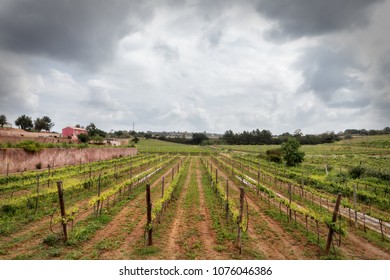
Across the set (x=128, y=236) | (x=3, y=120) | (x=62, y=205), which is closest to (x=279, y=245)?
(x=128, y=236)

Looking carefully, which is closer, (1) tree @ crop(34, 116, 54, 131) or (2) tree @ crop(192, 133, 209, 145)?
(1) tree @ crop(34, 116, 54, 131)

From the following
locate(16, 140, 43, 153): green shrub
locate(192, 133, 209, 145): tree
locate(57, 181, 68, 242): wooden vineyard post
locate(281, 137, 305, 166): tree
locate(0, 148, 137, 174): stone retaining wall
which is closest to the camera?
locate(57, 181, 68, 242): wooden vineyard post

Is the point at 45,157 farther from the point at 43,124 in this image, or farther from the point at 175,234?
the point at 43,124

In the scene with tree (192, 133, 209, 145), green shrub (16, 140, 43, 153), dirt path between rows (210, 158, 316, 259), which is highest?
tree (192, 133, 209, 145)

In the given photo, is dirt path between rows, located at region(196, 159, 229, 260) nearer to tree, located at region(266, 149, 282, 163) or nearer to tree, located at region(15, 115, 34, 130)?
tree, located at region(266, 149, 282, 163)

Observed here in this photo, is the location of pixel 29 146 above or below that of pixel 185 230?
above

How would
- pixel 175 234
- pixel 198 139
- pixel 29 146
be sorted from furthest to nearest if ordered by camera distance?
pixel 198 139 → pixel 29 146 → pixel 175 234

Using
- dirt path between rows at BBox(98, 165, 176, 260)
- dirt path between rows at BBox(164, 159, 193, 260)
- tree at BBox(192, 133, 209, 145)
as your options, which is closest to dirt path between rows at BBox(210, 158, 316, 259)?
dirt path between rows at BBox(164, 159, 193, 260)

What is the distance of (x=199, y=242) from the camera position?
349 inches

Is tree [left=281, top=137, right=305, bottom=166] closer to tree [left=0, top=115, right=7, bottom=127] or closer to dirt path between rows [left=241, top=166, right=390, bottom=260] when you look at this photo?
dirt path between rows [left=241, top=166, right=390, bottom=260]

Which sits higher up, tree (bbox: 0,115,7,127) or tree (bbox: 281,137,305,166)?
tree (bbox: 0,115,7,127)

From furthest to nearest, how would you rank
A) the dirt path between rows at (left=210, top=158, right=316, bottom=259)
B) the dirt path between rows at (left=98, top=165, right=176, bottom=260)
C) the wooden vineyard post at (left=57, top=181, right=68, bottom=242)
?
the wooden vineyard post at (left=57, top=181, right=68, bottom=242)
the dirt path between rows at (left=210, top=158, right=316, bottom=259)
the dirt path between rows at (left=98, top=165, right=176, bottom=260)
